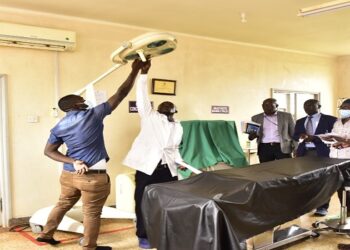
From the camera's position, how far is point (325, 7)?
11.8ft

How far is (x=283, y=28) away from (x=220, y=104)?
60.2 inches

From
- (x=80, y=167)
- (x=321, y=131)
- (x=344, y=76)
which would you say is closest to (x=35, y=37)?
(x=80, y=167)

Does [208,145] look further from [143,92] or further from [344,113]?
[143,92]

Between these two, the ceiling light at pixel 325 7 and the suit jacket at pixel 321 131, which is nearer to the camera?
the ceiling light at pixel 325 7

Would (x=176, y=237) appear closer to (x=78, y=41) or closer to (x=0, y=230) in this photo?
(x=0, y=230)

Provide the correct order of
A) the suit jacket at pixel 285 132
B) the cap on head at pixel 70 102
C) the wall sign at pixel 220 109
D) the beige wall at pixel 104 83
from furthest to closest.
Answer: the wall sign at pixel 220 109 < the suit jacket at pixel 285 132 < the beige wall at pixel 104 83 < the cap on head at pixel 70 102

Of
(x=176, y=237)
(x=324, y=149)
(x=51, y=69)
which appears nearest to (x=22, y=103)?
(x=51, y=69)

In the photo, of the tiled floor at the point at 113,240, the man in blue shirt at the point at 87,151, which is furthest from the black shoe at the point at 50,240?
the man in blue shirt at the point at 87,151

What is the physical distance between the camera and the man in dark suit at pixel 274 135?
464 centimetres

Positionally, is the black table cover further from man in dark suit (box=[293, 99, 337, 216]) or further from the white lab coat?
man in dark suit (box=[293, 99, 337, 216])

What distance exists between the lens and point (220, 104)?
5898 millimetres

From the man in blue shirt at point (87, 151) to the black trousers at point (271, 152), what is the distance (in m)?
2.33

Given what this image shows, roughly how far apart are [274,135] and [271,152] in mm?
226

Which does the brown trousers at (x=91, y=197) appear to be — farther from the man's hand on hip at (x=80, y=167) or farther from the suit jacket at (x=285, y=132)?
the suit jacket at (x=285, y=132)
